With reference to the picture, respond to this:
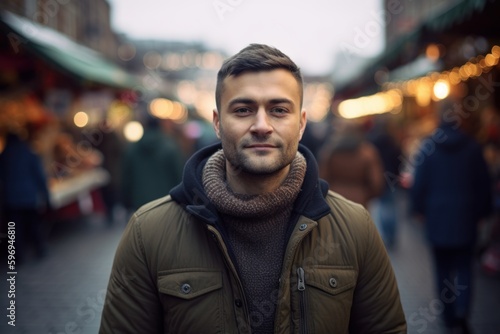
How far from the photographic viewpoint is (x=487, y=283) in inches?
264

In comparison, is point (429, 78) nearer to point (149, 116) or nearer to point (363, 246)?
point (149, 116)

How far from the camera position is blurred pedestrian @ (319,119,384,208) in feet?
20.7

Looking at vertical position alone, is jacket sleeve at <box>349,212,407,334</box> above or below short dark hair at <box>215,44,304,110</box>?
below

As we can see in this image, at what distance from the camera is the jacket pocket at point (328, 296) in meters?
2.01

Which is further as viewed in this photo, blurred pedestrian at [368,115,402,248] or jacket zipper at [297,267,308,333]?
blurred pedestrian at [368,115,402,248]

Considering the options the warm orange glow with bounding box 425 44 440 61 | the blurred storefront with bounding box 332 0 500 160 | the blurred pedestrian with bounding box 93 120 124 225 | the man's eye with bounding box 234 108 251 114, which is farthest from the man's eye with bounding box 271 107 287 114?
the blurred pedestrian with bounding box 93 120 124 225

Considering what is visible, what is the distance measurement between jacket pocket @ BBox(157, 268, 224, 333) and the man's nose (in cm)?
59

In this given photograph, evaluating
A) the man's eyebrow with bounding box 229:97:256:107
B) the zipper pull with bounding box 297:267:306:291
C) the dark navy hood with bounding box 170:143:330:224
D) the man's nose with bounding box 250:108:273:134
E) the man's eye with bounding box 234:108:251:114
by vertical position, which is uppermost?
the man's eyebrow with bounding box 229:97:256:107

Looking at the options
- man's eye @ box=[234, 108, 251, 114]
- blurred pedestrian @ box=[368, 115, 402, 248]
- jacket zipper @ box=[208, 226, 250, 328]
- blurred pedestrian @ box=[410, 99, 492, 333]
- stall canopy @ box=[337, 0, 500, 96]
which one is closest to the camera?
jacket zipper @ box=[208, 226, 250, 328]

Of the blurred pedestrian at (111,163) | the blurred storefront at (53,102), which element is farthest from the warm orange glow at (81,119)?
the blurred pedestrian at (111,163)

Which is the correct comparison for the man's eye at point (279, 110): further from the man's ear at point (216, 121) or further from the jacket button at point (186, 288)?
the jacket button at point (186, 288)

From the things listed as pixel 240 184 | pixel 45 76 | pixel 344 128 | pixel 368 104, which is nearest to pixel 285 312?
pixel 240 184

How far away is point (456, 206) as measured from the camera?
198 inches

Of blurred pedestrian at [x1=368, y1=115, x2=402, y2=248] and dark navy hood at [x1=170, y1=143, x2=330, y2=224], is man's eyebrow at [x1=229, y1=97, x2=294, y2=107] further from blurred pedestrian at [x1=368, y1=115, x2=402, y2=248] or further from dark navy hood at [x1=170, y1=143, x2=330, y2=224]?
blurred pedestrian at [x1=368, y1=115, x2=402, y2=248]
